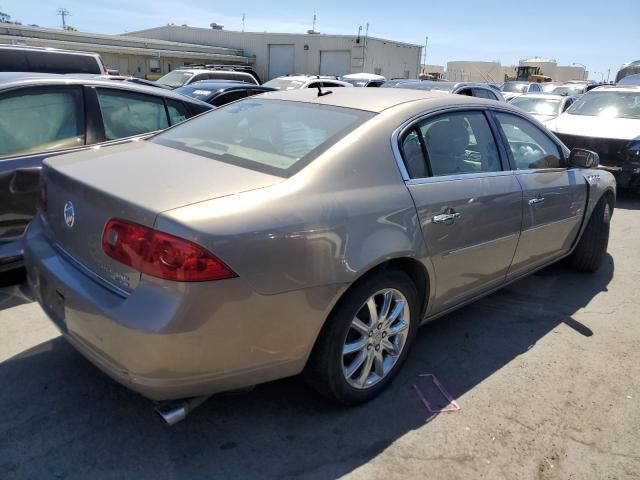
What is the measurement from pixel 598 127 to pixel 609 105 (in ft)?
4.54

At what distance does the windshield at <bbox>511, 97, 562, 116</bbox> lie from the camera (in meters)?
11.9

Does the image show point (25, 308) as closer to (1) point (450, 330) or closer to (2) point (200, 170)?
(2) point (200, 170)

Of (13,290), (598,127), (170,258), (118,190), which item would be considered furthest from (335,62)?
(170,258)

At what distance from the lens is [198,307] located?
2.00 m

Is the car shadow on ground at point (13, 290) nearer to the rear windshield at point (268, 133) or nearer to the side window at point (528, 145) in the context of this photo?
the rear windshield at point (268, 133)

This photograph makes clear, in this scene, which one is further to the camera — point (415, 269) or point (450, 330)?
point (450, 330)

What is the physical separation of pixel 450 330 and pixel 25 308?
2.94 m

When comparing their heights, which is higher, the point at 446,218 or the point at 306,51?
the point at 306,51

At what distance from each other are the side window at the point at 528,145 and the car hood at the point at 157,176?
6.70ft

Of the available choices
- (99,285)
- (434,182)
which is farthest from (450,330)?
(99,285)

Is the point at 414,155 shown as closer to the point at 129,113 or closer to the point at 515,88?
the point at 129,113

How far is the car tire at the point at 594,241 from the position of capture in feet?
15.0

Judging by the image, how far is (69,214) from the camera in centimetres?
246

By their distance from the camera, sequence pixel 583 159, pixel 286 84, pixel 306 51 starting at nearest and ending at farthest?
pixel 583 159 → pixel 286 84 → pixel 306 51
